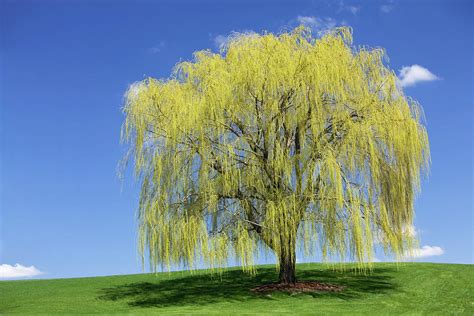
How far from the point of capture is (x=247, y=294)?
51.8ft

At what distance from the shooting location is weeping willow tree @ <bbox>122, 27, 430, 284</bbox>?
1405 cm

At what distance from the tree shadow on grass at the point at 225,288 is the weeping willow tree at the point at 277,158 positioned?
5.14 ft

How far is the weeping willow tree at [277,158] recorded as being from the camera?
46.1 feet

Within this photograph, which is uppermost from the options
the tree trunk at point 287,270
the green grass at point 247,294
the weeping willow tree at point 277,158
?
the weeping willow tree at point 277,158

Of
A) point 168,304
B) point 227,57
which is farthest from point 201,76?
point 168,304

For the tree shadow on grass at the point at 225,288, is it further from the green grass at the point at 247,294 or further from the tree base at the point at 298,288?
the tree base at the point at 298,288

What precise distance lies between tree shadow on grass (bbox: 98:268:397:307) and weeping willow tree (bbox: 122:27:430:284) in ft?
5.14

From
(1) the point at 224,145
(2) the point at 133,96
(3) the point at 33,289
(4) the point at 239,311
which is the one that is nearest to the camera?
(4) the point at 239,311

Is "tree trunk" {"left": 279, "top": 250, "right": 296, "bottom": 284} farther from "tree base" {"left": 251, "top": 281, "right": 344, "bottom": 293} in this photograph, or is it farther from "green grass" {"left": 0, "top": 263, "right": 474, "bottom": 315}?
"green grass" {"left": 0, "top": 263, "right": 474, "bottom": 315}

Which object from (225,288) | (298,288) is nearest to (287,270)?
(298,288)

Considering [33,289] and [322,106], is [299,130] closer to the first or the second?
[322,106]

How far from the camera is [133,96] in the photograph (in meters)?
15.7

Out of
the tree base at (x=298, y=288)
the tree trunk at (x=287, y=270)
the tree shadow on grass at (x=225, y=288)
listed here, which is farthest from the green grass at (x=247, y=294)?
the tree trunk at (x=287, y=270)

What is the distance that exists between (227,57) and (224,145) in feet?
10.5
